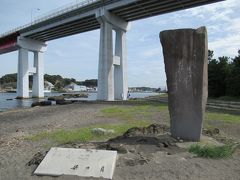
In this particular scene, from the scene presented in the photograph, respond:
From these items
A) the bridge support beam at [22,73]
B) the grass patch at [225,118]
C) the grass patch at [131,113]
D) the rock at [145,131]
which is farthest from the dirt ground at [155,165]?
the bridge support beam at [22,73]

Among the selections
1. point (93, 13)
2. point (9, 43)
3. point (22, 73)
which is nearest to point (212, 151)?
point (93, 13)

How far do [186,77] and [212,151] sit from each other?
7.63 ft

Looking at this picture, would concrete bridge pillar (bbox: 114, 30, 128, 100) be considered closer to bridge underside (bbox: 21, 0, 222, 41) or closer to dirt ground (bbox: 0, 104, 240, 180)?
bridge underside (bbox: 21, 0, 222, 41)

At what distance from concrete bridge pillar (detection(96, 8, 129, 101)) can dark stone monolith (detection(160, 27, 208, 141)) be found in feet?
135

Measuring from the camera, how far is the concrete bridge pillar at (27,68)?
265 ft

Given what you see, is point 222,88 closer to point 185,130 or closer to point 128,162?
point 185,130

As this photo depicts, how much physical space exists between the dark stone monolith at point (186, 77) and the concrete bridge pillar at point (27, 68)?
247 feet

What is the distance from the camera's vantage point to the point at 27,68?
82.5 m

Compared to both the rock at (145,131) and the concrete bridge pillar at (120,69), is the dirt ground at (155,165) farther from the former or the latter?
the concrete bridge pillar at (120,69)

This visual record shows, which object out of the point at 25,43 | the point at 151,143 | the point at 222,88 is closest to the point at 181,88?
the point at 151,143

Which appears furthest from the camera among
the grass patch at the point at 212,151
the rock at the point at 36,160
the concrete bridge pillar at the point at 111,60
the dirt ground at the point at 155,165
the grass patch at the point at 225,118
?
the concrete bridge pillar at the point at 111,60

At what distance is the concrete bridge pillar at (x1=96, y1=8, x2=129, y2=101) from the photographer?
5081cm

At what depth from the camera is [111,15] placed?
5241 centimetres

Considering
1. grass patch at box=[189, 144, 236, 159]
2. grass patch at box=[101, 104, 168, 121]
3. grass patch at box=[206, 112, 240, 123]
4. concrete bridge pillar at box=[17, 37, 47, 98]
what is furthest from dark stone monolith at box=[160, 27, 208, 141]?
concrete bridge pillar at box=[17, 37, 47, 98]
